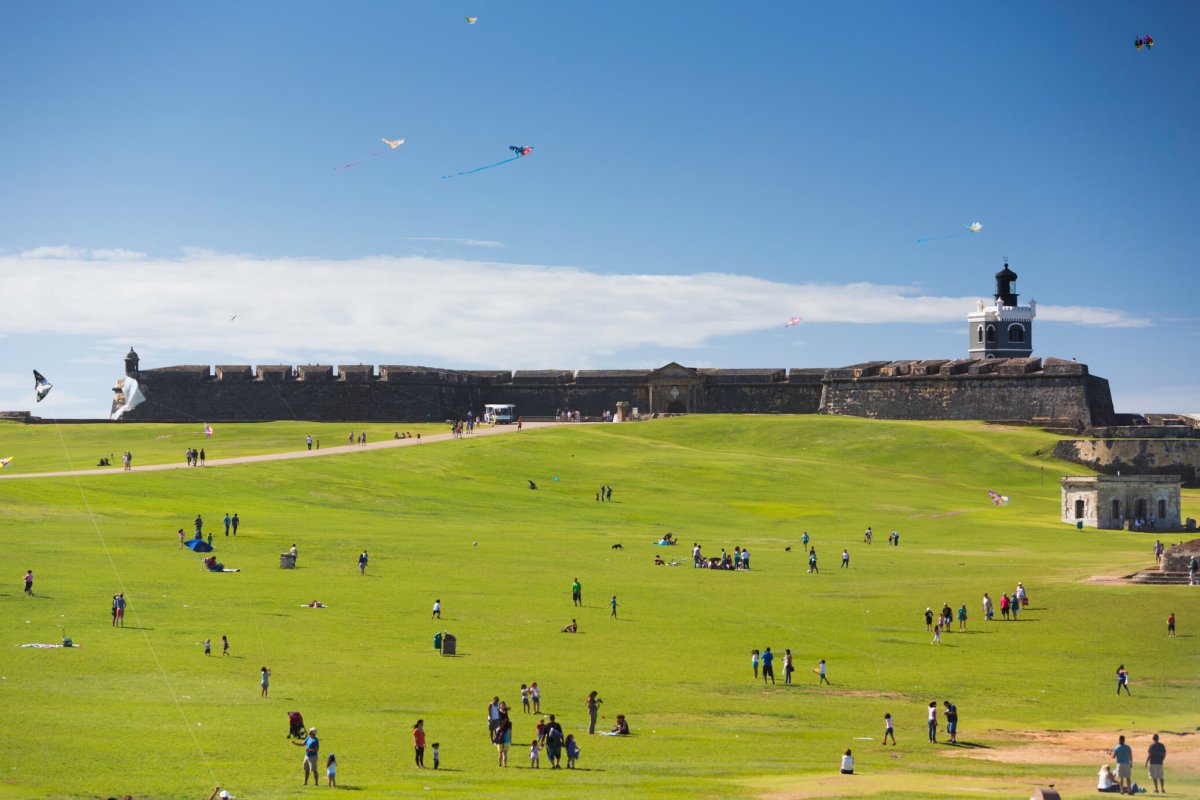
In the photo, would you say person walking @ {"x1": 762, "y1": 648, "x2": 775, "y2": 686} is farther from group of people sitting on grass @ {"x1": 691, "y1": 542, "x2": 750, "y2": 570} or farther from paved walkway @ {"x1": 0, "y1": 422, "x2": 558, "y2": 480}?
paved walkway @ {"x1": 0, "y1": 422, "x2": 558, "y2": 480}

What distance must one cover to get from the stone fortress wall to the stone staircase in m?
55.1

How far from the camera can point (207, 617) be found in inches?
1375

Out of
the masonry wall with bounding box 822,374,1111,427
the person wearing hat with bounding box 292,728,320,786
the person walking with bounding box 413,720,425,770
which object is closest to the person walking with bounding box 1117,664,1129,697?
the person walking with bounding box 413,720,425,770

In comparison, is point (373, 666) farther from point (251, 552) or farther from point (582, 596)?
point (251, 552)

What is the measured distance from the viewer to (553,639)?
3500 centimetres

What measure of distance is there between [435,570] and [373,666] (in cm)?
1385

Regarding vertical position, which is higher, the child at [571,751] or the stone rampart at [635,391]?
the stone rampart at [635,391]

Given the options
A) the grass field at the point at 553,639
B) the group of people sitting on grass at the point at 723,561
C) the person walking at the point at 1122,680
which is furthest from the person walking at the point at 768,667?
the group of people sitting on grass at the point at 723,561

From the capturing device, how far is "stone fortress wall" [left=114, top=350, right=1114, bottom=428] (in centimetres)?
10206

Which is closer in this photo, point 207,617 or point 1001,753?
point 1001,753

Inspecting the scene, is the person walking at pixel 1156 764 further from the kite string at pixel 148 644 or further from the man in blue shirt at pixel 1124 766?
the kite string at pixel 148 644

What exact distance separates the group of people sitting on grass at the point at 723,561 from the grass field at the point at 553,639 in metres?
0.68

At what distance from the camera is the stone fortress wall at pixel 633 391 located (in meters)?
102

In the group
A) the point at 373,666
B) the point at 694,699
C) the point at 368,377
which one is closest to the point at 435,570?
the point at 373,666
